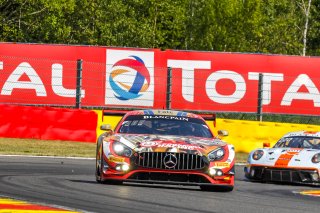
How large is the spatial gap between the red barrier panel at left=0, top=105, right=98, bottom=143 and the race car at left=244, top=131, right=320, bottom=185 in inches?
321

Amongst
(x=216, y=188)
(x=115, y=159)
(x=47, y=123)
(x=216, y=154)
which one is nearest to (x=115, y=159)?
(x=115, y=159)

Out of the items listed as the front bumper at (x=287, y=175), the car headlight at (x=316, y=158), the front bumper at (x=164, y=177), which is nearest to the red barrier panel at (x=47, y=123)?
the front bumper at (x=287, y=175)

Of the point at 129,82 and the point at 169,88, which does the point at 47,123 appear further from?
the point at 169,88

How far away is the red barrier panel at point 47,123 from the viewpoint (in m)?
26.9

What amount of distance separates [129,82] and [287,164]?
1135 centimetres

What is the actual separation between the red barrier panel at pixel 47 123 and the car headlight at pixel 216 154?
→ 38.0 ft

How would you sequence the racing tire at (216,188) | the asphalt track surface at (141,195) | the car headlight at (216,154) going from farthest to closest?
1. the racing tire at (216,188)
2. the car headlight at (216,154)
3. the asphalt track surface at (141,195)

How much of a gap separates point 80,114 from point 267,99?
5.65 m

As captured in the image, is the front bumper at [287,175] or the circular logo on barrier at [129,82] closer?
the front bumper at [287,175]

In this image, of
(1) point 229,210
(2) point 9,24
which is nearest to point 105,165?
(1) point 229,210

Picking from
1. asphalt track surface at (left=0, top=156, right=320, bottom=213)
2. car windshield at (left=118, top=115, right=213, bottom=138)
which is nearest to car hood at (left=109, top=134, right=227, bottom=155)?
car windshield at (left=118, top=115, right=213, bottom=138)

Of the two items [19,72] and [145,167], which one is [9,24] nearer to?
[19,72]

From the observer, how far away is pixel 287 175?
61.2 feet

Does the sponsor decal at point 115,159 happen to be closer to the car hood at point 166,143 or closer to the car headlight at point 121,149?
the car headlight at point 121,149
